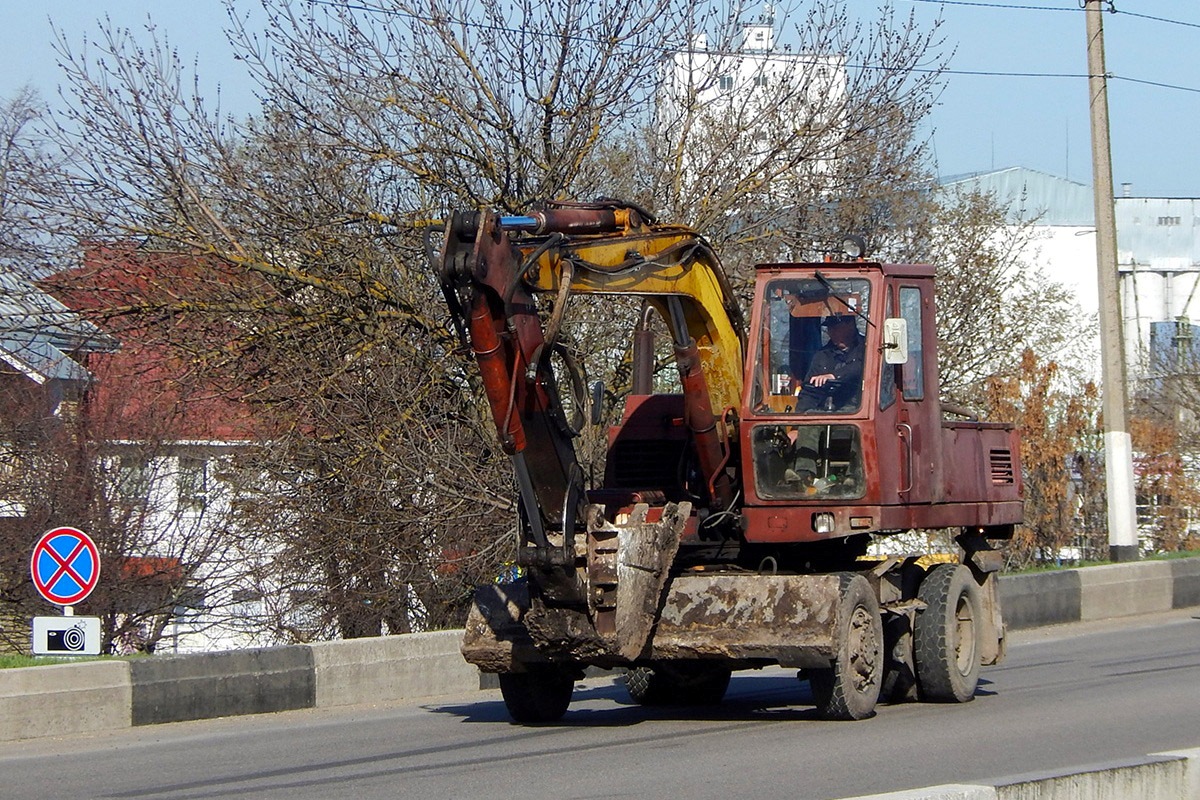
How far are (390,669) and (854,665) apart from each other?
4.21 m

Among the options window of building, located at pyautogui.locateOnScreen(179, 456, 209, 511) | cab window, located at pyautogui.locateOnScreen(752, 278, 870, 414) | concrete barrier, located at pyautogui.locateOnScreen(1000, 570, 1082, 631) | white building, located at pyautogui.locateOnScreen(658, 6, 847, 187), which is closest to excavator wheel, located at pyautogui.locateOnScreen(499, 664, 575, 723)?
cab window, located at pyautogui.locateOnScreen(752, 278, 870, 414)

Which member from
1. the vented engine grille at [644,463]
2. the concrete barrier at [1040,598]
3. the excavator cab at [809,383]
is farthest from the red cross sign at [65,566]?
the concrete barrier at [1040,598]

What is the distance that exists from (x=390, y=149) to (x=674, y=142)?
3.79 meters

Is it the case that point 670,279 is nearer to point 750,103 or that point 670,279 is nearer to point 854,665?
point 854,665

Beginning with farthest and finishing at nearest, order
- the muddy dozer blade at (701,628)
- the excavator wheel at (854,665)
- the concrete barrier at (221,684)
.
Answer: the concrete barrier at (221,684), the excavator wheel at (854,665), the muddy dozer blade at (701,628)

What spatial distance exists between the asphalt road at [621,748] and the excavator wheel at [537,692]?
219 millimetres

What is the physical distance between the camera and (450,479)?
60.5ft

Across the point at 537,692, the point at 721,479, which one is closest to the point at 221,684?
the point at 537,692

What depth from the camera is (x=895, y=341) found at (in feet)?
36.5

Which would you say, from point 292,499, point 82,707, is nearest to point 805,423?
point 82,707

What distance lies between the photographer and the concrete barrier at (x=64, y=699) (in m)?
10.5

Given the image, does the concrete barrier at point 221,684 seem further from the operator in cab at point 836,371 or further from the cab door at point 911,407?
the cab door at point 911,407

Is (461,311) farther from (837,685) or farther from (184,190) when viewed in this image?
(184,190)

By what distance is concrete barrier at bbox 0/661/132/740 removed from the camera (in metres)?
10.5
